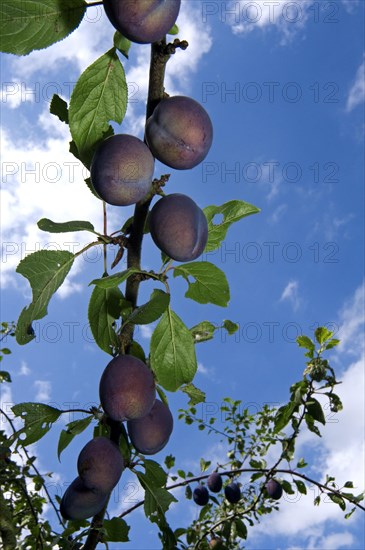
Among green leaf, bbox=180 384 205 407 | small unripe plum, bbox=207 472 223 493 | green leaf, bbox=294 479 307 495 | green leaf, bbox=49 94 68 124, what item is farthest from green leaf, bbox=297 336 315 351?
green leaf, bbox=49 94 68 124

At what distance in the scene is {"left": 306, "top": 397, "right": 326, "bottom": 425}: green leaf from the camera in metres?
2.81

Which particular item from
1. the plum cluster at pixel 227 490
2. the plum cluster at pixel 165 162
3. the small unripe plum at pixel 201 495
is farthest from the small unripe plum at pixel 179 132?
the small unripe plum at pixel 201 495

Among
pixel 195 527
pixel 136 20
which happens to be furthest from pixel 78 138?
pixel 195 527

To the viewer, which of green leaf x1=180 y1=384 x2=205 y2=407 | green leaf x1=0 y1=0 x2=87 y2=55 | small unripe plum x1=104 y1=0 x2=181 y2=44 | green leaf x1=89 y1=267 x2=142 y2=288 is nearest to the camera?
small unripe plum x1=104 y1=0 x2=181 y2=44

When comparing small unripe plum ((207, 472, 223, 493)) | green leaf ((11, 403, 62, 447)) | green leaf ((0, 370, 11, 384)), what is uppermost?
green leaf ((0, 370, 11, 384))

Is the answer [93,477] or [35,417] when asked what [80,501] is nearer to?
[93,477]

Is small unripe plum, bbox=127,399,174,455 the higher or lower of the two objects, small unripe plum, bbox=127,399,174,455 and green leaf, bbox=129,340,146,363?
the lower

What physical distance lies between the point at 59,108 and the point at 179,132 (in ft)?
1.70

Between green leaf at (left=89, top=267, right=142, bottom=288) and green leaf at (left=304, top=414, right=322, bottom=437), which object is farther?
green leaf at (left=304, top=414, right=322, bottom=437)

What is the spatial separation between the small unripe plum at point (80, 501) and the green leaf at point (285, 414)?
1.59 m

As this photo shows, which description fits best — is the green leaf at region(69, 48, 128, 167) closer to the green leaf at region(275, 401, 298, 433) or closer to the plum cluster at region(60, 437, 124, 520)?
the plum cluster at region(60, 437, 124, 520)

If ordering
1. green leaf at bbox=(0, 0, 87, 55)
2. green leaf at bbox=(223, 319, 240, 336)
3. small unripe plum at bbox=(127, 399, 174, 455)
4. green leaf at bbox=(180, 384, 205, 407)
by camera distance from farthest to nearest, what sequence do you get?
green leaf at bbox=(223, 319, 240, 336) < green leaf at bbox=(180, 384, 205, 407) < small unripe plum at bbox=(127, 399, 174, 455) < green leaf at bbox=(0, 0, 87, 55)

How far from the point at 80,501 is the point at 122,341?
1.37 ft

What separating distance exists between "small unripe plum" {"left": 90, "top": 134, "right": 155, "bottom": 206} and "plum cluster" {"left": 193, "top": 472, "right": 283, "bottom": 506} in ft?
7.73
